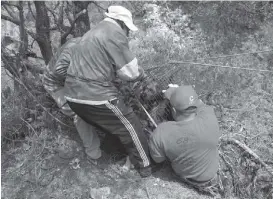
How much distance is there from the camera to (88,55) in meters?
3.21

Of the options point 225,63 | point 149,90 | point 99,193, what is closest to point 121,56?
point 149,90

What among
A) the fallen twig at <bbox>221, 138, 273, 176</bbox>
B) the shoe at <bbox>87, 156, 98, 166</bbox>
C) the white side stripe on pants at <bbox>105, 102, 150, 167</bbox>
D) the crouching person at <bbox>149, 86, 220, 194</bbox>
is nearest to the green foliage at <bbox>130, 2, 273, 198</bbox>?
the fallen twig at <bbox>221, 138, 273, 176</bbox>

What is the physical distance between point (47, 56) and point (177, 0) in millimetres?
4115

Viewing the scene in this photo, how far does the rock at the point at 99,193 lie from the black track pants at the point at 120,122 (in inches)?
17.7

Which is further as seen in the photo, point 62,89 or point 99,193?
point 62,89

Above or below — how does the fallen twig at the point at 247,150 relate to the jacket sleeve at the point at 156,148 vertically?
below

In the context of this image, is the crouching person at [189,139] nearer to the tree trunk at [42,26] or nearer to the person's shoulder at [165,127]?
the person's shoulder at [165,127]

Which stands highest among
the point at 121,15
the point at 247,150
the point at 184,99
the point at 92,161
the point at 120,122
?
the point at 121,15

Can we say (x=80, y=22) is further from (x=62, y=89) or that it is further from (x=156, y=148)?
(x=156, y=148)

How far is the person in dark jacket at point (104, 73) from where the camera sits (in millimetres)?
3184

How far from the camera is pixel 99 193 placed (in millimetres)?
3463

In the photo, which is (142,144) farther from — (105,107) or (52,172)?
(52,172)

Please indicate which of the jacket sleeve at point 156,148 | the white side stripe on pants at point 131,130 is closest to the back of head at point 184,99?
the jacket sleeve at point 156,148

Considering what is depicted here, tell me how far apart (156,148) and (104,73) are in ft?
3.04
